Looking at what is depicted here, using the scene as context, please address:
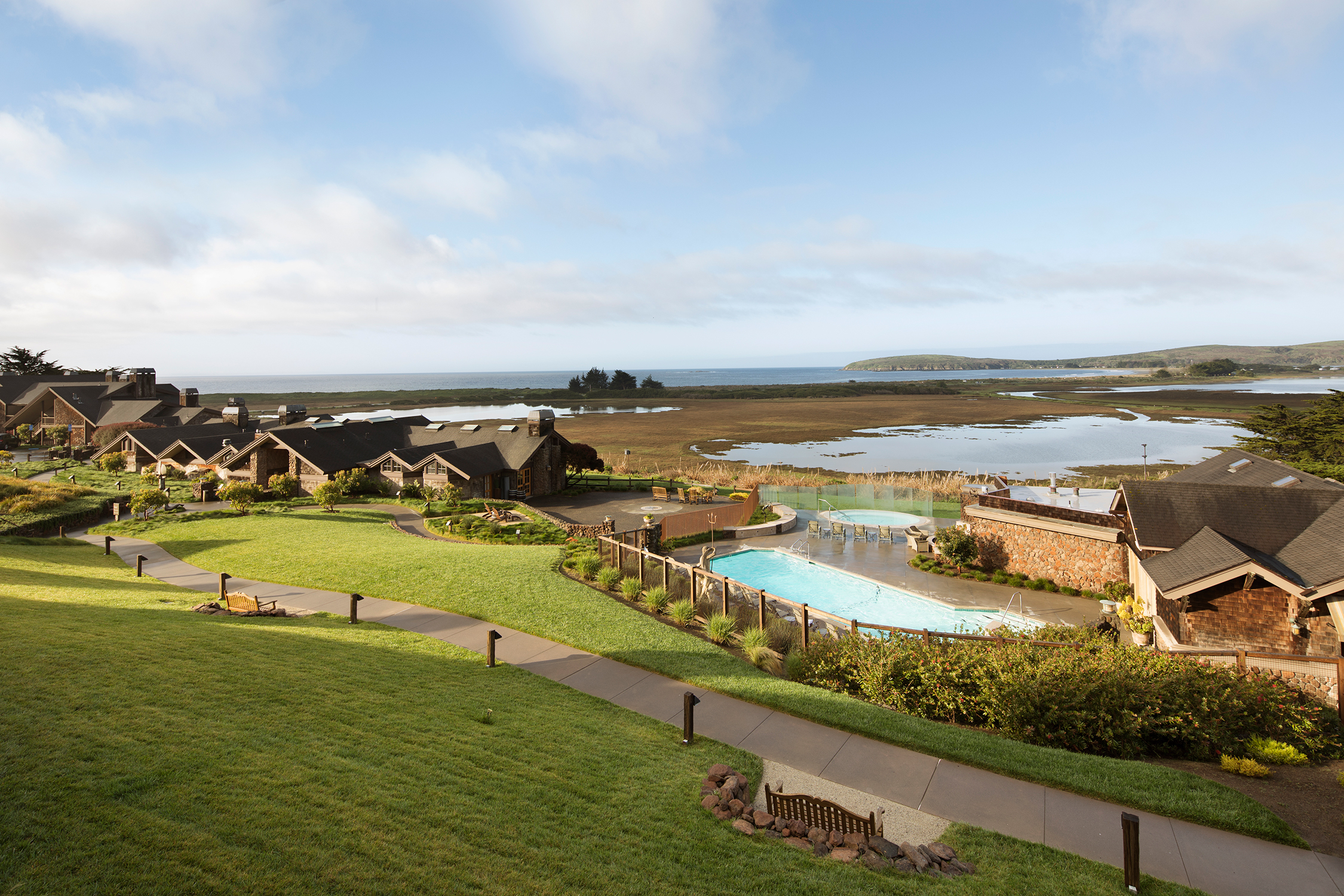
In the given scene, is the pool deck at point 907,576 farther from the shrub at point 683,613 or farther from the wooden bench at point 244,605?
the wooden bench at point 244,605

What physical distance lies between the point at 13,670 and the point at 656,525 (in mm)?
20388

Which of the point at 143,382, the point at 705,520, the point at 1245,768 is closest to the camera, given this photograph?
the point at 1245,768

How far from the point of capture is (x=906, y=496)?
34625mm

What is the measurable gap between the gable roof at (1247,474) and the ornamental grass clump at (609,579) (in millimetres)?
16853

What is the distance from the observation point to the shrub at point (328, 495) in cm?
3206

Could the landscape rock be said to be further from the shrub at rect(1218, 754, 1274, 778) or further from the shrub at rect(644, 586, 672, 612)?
the shrub at rect(644, 586, 672, 612)

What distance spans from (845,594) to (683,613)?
9587mm

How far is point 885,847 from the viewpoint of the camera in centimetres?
692

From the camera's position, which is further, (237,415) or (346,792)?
(237,415)

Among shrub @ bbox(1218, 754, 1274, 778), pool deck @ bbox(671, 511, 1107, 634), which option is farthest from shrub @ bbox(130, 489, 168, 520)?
shrub @ bbox(1218, 754, 1274, 778)

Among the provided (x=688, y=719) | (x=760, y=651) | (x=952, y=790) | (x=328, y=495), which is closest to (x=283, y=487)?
(x=328, y=495)

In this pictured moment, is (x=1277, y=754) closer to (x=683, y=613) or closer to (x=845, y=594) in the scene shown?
(x=683, y=613)

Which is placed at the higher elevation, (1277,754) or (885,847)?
(885,847)

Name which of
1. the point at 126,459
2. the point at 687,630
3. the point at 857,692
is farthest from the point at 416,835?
the point at 126,459
